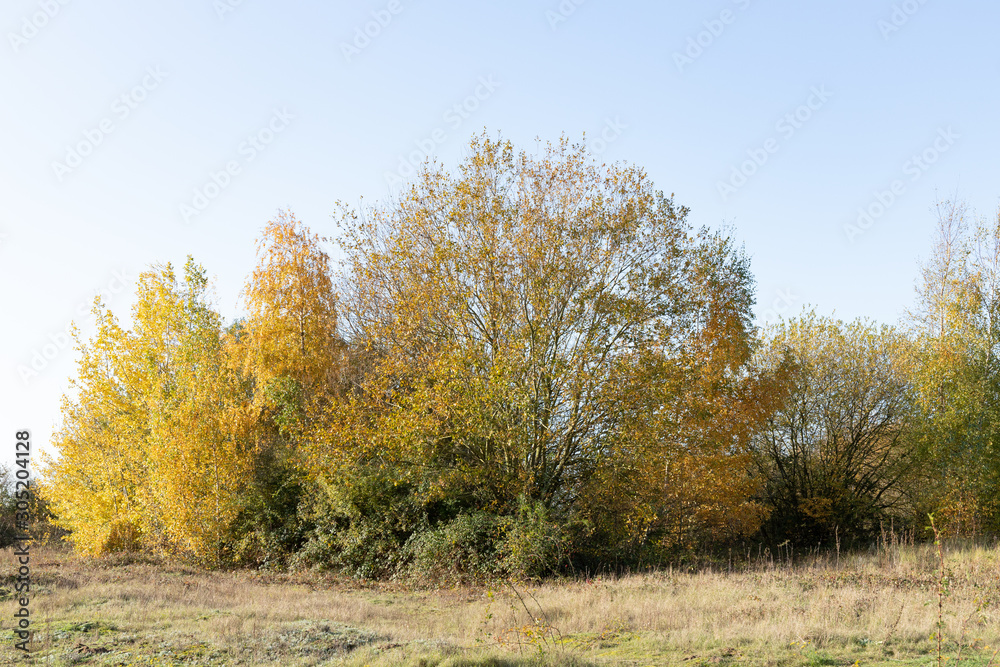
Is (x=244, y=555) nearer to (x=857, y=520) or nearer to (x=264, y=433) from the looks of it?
(x=264, y=433)

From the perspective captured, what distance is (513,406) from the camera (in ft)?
58.6

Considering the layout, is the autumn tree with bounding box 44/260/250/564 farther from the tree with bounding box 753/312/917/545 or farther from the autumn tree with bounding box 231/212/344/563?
the tree with bounding box 753/312/917/545

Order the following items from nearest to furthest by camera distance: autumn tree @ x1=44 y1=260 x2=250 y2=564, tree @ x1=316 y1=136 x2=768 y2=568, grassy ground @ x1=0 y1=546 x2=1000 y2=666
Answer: grassy ground @ x1=0 y1=546 x2=1000 y2=666, tree @ x1=316 y1=136 x2=768 y2=568, autumn tree @ x1=44 y1=260 x2=250 y2=564

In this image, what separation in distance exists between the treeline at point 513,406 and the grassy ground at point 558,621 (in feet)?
11.3

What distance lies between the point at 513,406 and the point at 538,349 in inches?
63.7

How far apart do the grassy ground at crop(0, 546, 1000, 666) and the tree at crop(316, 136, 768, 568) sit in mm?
3481

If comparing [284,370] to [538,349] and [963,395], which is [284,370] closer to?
[538,349]

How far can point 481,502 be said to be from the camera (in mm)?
20141

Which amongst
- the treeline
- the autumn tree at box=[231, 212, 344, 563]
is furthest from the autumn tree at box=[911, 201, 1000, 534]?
the autumn tree at box=[231, 212, 344, 563]

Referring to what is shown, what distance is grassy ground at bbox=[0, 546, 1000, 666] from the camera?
340 inches

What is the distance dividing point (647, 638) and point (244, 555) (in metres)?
16.1

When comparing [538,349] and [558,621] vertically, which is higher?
[538,349]

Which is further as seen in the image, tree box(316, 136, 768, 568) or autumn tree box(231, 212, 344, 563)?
autumn tree box(231, 212, 344, 563)

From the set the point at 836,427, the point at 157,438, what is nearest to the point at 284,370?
the point at 157,438
